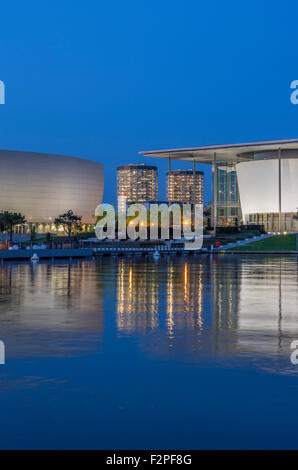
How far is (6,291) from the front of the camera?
2456 centimetres

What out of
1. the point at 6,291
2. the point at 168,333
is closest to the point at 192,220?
the point at 6,291

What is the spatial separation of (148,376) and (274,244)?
261 feet

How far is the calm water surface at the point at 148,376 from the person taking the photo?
22.8ft

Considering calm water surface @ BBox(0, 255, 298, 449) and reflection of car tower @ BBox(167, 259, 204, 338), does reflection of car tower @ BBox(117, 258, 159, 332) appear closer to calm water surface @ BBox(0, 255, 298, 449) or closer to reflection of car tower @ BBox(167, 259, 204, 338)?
calm water surface @ BBox(0, 255, 298, 449)

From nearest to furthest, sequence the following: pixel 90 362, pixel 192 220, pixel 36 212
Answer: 1. pixel 90 362
2. pixel 192 220
3. pixel 36 212

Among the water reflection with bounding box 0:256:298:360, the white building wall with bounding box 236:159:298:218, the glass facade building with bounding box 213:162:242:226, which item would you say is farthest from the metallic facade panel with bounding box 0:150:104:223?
the water reflection with bounding box 0:256:298:360

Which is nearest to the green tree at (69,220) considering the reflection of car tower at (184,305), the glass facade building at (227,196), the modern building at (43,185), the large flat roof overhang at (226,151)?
the modern building at (43,185)

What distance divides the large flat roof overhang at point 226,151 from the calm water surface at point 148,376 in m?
82.7

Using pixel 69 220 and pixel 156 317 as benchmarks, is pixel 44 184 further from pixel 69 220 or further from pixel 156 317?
pixel 156 317

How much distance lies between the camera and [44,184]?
163375 mm

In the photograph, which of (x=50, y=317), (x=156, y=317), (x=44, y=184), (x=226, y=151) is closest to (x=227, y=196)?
(x=226, y=151)

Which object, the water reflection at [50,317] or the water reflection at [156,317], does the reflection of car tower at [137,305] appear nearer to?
the water reflection at [156,317]
